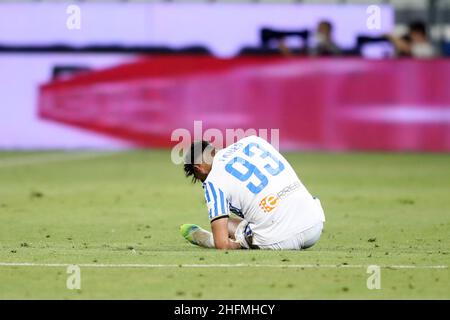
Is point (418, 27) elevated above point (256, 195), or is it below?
above

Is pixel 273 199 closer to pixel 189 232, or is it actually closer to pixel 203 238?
pixel 203 238

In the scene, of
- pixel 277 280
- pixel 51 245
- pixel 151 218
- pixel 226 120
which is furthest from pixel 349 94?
pixel 277 280

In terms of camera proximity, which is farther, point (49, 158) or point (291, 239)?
point (49, 158)

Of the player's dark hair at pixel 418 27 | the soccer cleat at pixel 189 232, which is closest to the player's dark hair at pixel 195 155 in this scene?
the soccer cleat at pixel 189 232

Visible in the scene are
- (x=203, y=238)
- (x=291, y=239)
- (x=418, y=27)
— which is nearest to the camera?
(x=291, y=239)

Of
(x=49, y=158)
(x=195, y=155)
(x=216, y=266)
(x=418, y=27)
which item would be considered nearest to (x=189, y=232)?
(x=195, y=155)

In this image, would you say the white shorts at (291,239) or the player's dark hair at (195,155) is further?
the white shorts at (291,239)

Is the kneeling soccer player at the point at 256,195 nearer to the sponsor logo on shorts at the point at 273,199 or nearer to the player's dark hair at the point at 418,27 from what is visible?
the sponsor logo on shorts at the point at 273,199

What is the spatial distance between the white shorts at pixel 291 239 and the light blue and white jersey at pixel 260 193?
51mm

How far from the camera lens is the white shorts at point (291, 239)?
35.2 feet

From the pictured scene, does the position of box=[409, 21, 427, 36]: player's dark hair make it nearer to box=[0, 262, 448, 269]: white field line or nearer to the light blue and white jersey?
the light blue and white jersey

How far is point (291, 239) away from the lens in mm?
10742

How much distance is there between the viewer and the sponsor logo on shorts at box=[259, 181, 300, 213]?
10508 mm

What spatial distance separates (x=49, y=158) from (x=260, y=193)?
13.4 m
